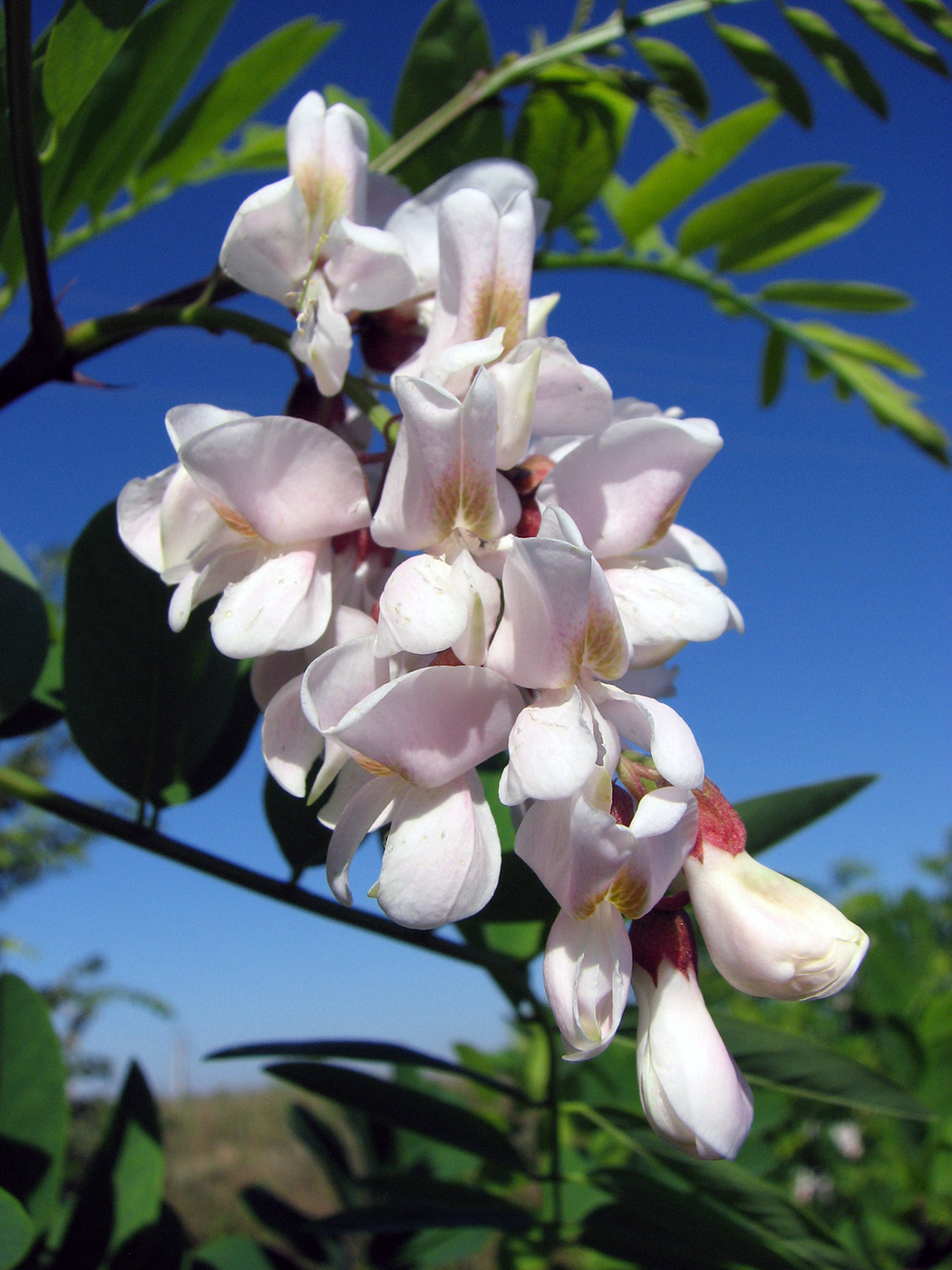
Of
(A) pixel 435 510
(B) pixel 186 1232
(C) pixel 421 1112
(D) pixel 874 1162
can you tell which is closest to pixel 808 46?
(A) pixel 435 510

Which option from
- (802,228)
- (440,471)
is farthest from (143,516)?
(802,228)

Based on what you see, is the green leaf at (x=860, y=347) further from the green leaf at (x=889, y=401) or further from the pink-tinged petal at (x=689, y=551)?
the pink-tinged petal at (x=689, y=551)

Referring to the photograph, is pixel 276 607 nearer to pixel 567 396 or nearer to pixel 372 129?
pixel 567 396

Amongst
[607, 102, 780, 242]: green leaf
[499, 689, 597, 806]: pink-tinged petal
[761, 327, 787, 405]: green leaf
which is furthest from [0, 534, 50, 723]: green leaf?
[761, 327, 787, 405]: green leaf

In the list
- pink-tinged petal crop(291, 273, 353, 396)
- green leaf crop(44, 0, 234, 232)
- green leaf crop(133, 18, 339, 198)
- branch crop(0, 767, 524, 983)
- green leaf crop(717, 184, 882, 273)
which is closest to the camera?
pink-tinged petal crop(291, 273, 353, 396)

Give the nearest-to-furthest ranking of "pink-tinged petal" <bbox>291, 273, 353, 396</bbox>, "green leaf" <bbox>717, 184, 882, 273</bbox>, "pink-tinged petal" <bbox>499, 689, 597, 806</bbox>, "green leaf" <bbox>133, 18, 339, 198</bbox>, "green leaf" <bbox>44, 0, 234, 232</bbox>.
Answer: "pink-tinged petal" <bbox>499, 689, 597, 806</bbox> → "pink-tinged petal" <bbox>291, 273, 353, 396</bbox> → "green leaf" <bbox>44, 0, 234, 232</bbox> → "green leaf" <bbox>133, 18, 339, 198</bbox> → "green leaf" <bbox>717, 184, 882, 273</bbox>

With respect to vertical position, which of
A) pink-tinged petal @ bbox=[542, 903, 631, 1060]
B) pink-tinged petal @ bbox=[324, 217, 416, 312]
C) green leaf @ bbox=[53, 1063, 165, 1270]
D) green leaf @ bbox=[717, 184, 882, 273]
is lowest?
green leaf @ bbox=[53, 1063, 165, 1270]

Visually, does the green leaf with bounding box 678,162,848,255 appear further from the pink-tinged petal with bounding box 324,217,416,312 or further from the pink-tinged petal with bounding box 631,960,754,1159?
the pink-tinged petal with bounding box 631,960,754,1159

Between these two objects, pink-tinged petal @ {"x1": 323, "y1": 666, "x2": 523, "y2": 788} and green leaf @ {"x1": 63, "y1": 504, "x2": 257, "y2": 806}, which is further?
green leaf @ {"x1": 63, "y1": 504, "x2": 257, "y2": 806}
